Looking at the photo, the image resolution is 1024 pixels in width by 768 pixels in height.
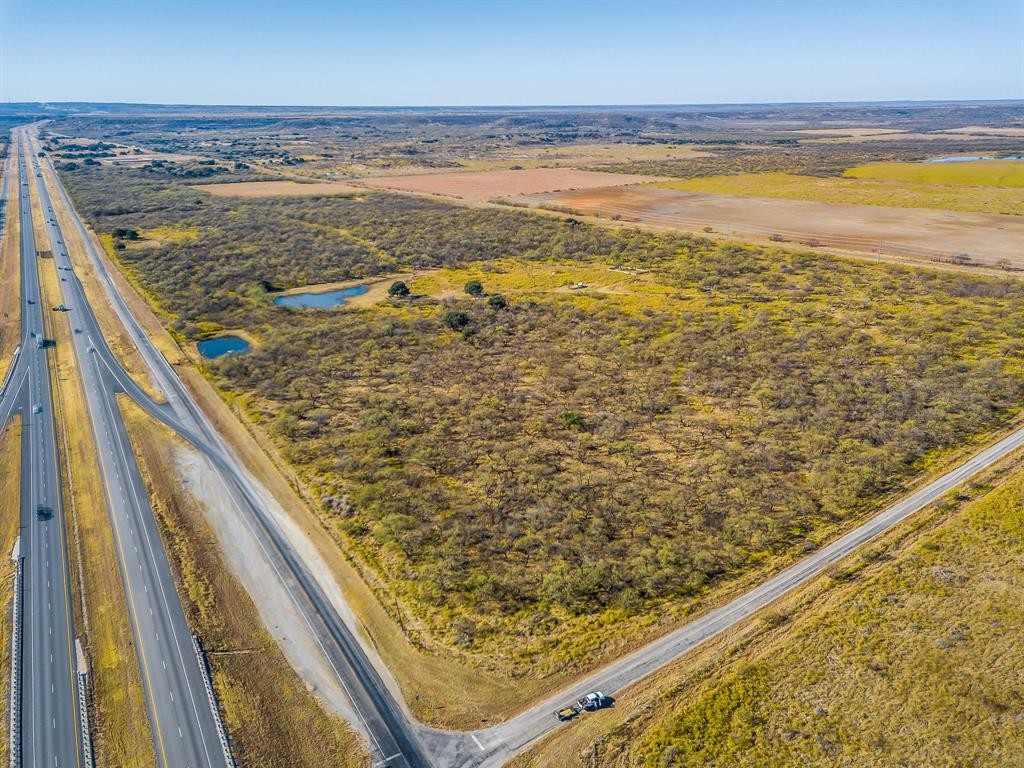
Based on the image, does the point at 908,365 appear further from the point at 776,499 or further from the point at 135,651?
the point at 135,651

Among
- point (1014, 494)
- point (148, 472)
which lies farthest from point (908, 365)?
point (148, 472)

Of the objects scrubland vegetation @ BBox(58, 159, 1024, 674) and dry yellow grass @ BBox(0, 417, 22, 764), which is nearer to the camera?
dry yellow grass @ BBox(0, 417, 22, 764)

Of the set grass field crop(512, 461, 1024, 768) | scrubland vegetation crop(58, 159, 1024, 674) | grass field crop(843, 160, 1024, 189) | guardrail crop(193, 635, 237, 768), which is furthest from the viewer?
grass field crop(843, 160, 1024, 189)

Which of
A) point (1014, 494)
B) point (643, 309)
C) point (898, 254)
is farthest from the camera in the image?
point (898, 254)

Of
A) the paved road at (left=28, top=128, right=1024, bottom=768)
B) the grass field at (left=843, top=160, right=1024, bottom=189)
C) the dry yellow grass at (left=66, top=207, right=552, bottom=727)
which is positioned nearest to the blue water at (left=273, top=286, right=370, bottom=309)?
the dry yellow grass at (left=66, top=207, right=552, bottom=727)

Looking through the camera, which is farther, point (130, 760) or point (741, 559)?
point (741, 559)

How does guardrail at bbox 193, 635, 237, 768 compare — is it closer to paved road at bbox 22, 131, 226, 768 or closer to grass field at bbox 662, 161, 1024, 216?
paved road at bbox 22, 131, 226, 768

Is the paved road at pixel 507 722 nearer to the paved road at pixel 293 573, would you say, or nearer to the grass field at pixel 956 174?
the paved road at pixel 293 573

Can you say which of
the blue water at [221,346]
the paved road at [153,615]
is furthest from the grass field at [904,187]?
the paved road at [153,615]

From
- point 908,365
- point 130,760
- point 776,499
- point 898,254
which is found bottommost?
point 130,760
